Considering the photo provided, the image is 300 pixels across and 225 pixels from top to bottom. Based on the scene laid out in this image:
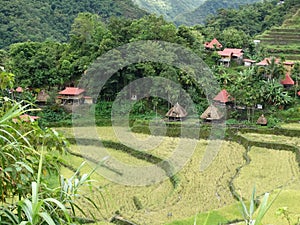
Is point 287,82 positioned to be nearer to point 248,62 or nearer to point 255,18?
point 248,62

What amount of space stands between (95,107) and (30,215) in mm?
19975

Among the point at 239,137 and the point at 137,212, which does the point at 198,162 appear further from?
the point at 137,212

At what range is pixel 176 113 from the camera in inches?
800

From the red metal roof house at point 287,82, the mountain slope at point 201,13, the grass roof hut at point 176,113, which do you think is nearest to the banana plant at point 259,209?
the grass roof hut at point 176,113

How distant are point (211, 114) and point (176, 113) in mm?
1495

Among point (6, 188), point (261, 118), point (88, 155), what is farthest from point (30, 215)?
point (261, 118)

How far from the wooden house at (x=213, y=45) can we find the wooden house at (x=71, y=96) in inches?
321

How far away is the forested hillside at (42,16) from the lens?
32.1m

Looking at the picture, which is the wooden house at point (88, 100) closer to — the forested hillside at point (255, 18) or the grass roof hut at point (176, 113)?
the grass roof hut at point (176, 113)

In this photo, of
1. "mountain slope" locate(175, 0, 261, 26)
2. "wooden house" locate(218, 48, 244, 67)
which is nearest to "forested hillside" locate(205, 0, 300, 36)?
"wooden house" locate(218, 48, 244, 67)

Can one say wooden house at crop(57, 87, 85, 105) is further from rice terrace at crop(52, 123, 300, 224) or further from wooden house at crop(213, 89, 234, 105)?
wooden house at crop(213, 89, 234, 105)

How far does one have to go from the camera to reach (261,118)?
1941cm

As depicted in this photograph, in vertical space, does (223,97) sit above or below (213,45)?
below

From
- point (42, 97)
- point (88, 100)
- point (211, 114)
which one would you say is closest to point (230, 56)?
point (211, 114)
